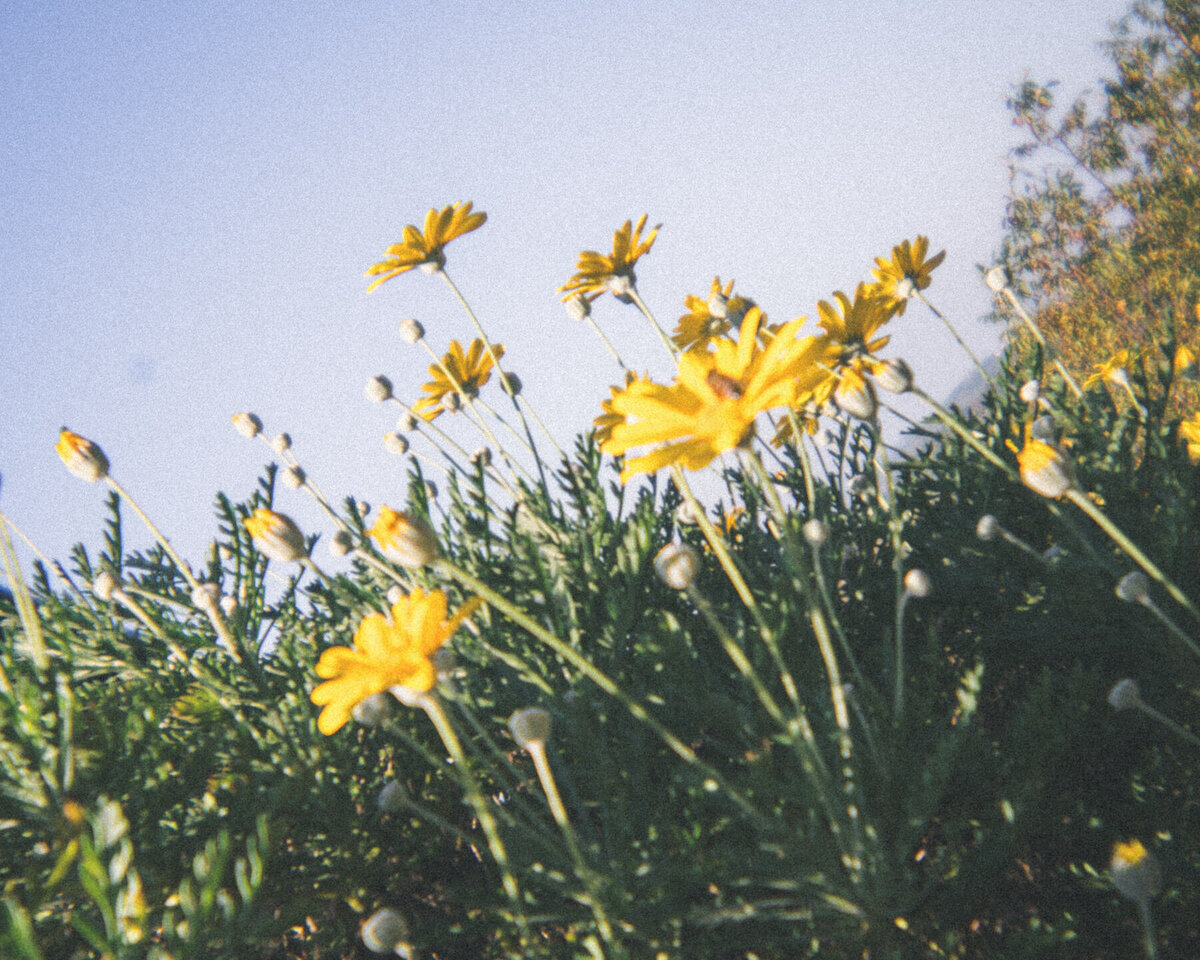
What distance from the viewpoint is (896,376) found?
118 cm

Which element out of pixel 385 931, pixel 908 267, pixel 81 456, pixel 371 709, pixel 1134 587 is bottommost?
pixel 1134 587

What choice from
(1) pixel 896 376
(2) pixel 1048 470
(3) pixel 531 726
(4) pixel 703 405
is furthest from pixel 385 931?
(1) pixel 896 376

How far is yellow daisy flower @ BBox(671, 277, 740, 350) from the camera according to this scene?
5.65 feet

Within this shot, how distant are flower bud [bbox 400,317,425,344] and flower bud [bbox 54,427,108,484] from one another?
731 mm

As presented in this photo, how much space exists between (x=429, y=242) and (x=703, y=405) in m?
1.20

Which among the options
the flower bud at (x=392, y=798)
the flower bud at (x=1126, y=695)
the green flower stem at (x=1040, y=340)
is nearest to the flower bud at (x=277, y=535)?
the flower bud at (x=392, y=798)

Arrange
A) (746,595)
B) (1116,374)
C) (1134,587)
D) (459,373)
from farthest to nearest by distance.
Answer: (459,373) < (1116,374) < (1134,587) < (746,595)

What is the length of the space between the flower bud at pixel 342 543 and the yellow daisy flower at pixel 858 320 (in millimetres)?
1119

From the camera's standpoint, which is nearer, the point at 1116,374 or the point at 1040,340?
the point at 1040,340

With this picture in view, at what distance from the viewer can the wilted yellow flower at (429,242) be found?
1821 millimetres

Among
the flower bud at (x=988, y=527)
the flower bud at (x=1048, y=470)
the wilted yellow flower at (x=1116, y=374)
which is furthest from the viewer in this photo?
the wilted yellow flower at (x=1116, y=374)

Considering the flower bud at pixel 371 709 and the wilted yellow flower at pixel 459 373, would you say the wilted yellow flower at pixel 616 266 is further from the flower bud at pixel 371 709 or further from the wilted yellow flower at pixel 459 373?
the flower bud at pixel 371 709

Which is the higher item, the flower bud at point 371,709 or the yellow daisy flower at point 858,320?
the yellow daisy flower at point 858,320

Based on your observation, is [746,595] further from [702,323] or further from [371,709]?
[702,323]
